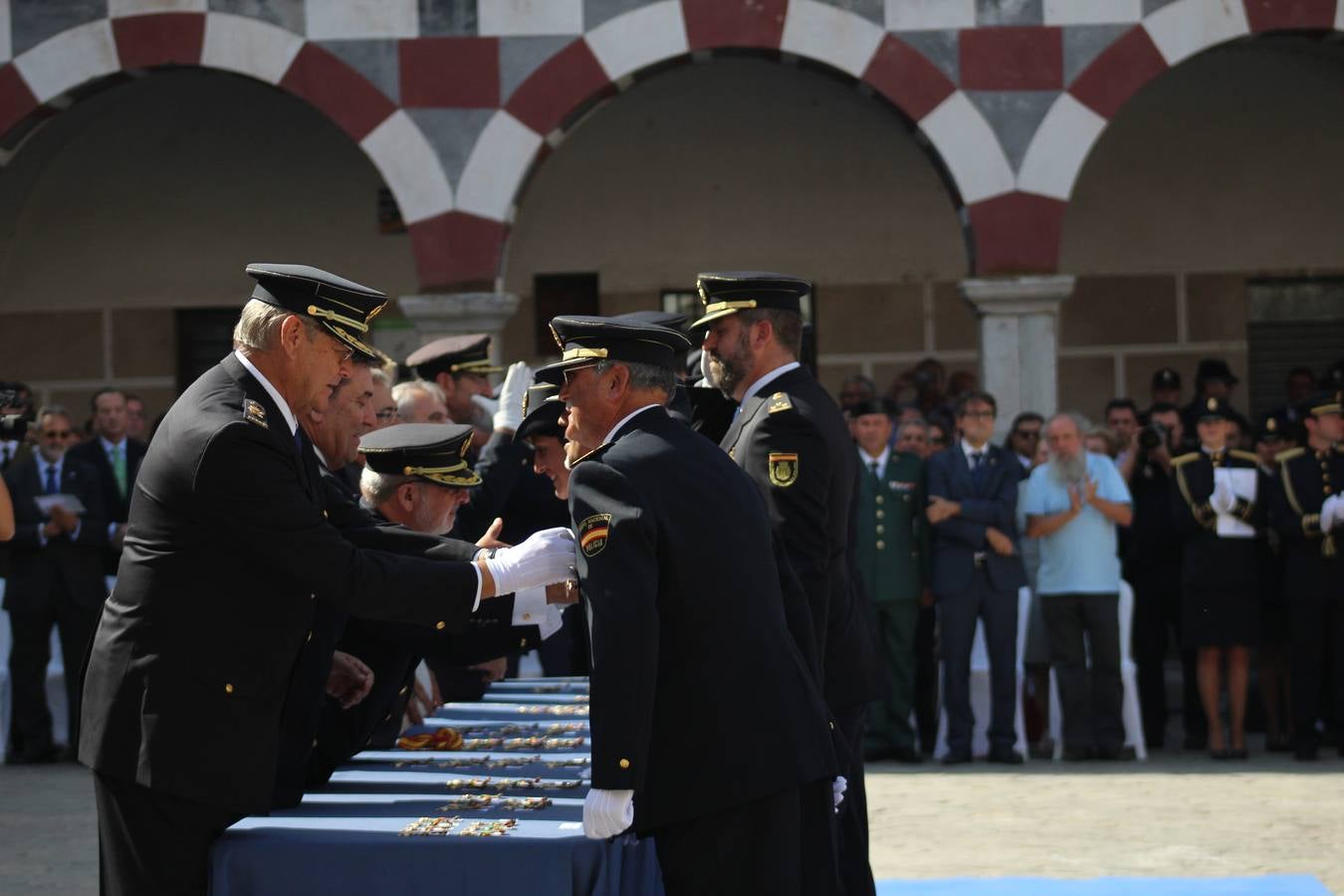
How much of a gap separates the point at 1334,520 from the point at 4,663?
22.9 ft

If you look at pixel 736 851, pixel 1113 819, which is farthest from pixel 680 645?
pixel 1113 819

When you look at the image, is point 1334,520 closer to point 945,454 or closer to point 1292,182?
point 945,454

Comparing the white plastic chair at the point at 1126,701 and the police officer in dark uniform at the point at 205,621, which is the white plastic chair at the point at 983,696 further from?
the police officer in dark uniform at the point at 205,621

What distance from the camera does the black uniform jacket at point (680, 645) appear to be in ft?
11.9

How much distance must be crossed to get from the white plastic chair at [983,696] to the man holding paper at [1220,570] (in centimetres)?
85

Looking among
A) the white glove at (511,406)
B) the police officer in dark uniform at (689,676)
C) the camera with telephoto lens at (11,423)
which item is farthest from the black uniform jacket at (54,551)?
the police officer in dark uniform at (689,676)

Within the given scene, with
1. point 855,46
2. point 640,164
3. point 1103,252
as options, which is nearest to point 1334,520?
point 855,46

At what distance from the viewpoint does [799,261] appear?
14.1 meters

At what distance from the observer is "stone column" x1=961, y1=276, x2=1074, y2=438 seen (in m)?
11.0

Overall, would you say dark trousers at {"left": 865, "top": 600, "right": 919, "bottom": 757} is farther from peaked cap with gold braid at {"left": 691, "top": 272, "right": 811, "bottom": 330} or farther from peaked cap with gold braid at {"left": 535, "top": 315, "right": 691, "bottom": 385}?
peaked cap with gold braid at {"left": 535, "top": 315, "right": 691, "bottom": 385}

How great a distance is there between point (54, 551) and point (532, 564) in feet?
21.9

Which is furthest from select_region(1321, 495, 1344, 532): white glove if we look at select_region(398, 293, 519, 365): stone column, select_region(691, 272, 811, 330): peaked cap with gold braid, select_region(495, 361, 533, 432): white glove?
select_region(691, 272, 811, 330): peaked cap with gold braid

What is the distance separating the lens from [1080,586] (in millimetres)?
9789

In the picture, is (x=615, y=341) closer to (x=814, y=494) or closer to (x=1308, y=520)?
(x=814, y=494)
